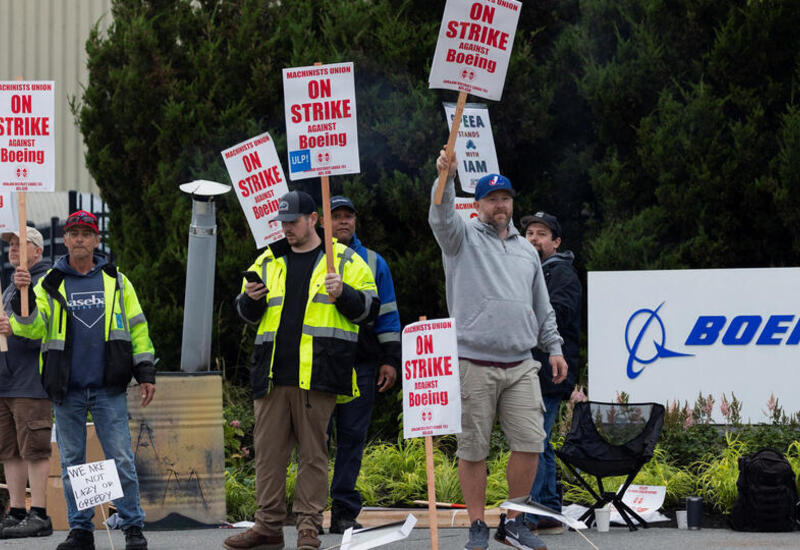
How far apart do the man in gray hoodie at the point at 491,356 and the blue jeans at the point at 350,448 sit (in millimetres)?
1289

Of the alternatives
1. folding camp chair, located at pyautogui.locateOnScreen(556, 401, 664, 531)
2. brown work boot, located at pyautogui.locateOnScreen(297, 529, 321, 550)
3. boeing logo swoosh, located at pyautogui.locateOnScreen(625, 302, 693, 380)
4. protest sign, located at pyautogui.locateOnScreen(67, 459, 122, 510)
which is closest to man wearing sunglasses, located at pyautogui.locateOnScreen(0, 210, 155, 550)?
protest sign, located at pyautogui.locateOnScreen(67, 459, 122, 510)

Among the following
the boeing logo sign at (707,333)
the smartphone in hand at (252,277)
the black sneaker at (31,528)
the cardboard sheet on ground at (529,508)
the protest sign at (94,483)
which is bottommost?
the black sneaker at (31,528)

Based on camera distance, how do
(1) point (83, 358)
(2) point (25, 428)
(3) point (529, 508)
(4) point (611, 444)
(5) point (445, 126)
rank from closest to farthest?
(3) point (529, 508)
(1) point (83, 358)
(2) point (25, 428)
(4) point (611, 444)
(5) point (445, 126)

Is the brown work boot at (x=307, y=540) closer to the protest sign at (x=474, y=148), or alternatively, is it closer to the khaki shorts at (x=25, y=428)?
the khaki shorts at (x=25, y=428)

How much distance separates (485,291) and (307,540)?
5.75 feet

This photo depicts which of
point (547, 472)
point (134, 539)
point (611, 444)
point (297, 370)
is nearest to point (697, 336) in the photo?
point (611, 444)

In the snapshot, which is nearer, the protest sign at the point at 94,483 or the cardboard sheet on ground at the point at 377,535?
the cardboard sheet on ground at the point at 377,535

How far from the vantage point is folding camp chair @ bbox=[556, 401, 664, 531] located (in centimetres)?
920

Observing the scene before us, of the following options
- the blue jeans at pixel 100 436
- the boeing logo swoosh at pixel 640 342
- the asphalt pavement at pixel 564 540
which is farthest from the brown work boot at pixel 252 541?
the boeing logo swoosh at pixel 640 342

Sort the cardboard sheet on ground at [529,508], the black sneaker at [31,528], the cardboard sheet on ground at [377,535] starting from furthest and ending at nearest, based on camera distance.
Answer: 1. the black sneaker at [31,528]
2. the cardboard sheet on ground at [529,508]
3. the cardboard sheet on ground at [377,535]

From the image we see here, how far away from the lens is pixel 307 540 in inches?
305

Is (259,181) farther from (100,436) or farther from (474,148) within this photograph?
(100,436)

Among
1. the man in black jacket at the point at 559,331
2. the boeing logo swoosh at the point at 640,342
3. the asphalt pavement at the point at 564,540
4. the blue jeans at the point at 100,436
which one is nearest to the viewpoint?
the blue jeans at the point at 100,436

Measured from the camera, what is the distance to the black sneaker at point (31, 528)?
904 centimetres
